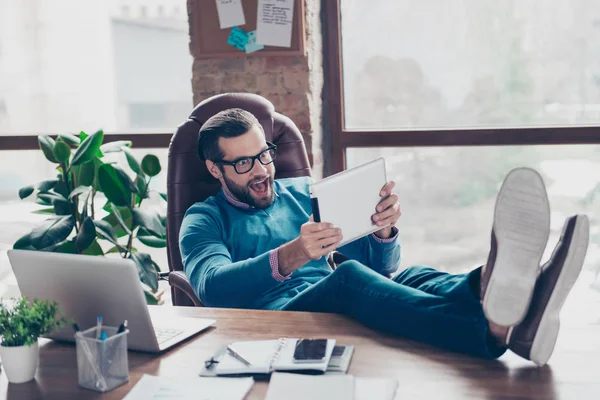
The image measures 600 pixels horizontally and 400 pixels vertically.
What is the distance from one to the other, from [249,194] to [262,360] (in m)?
0.87

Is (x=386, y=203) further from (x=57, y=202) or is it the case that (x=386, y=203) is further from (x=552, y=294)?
(x=57, y=202)

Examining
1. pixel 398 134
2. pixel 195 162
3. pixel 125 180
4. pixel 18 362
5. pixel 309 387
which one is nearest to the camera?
pixel 309 387

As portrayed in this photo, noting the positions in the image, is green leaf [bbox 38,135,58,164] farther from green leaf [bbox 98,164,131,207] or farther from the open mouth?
the open mouth

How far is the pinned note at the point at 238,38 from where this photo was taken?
9.82 ft

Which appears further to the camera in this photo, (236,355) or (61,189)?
(61,189)

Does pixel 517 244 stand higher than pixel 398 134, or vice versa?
pixel 398 134

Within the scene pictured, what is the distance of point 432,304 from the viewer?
5.04 ft

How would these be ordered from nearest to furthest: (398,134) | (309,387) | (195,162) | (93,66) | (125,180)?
(309,387)
(195,162)
(125,180)
(398,134)
(93,66)

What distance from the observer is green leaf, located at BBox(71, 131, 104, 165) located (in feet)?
9.14

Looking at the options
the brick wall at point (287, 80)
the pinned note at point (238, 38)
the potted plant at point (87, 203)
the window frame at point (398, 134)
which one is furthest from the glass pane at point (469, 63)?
the potted plant at point (87, 203)

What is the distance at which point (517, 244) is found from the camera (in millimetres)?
1396

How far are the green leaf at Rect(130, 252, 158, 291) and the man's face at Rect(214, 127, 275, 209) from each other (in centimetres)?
75

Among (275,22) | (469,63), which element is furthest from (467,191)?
(275,22)

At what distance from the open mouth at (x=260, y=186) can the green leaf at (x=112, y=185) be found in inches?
32.5
